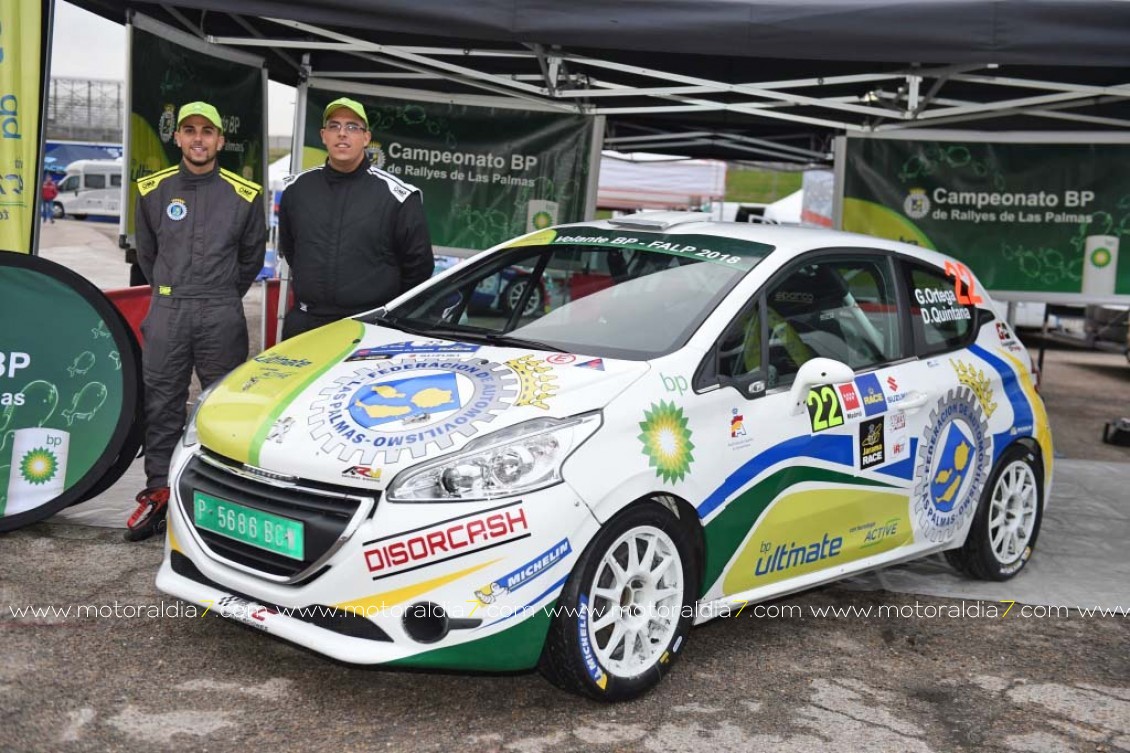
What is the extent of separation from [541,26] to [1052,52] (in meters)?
2.29

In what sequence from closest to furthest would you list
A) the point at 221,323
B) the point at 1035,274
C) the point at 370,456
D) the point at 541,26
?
the point at 370,456 → the point at 221,323 → the point at 541,26 → the point at 1035,274

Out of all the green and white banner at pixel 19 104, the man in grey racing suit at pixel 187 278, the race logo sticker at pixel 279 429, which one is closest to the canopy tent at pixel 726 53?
the green and white banner at pixel 19 104

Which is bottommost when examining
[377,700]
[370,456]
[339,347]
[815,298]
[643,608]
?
[377,700]

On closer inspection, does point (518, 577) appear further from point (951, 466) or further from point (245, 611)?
point (951, 466)

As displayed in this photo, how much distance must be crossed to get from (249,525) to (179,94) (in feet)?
14.2

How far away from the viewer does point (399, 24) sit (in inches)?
221

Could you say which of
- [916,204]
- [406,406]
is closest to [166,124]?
[406,406]

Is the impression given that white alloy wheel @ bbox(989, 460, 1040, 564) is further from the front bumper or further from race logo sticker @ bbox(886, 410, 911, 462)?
the front bumper

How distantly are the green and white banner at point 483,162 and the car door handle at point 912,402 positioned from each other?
188 inches

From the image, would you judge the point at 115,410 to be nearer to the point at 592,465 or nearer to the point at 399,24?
the point at 399,24

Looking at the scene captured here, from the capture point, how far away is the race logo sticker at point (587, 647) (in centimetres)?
353

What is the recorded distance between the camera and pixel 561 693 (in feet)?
12.7

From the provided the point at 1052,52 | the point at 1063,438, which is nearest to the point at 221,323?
the point at 1052,52

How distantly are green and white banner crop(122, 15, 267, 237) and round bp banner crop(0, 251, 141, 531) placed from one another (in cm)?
118
